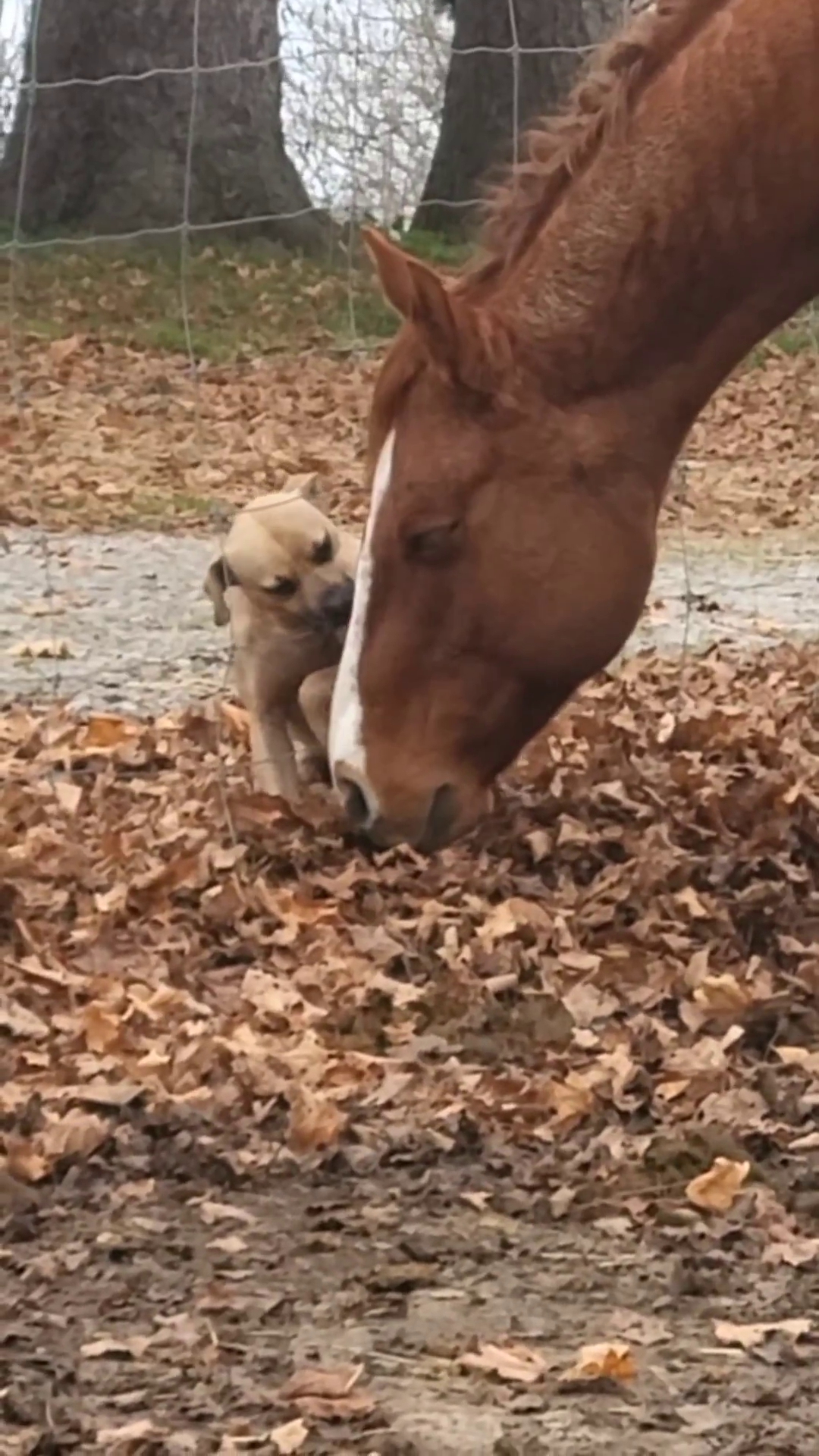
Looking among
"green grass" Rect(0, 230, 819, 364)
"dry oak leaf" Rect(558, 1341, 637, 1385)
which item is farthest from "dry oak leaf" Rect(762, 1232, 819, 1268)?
"green grass" Rect(0, 230, 819, 364)

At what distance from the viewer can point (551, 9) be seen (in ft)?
29.7

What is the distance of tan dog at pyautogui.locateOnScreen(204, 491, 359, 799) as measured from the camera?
14.1 feet

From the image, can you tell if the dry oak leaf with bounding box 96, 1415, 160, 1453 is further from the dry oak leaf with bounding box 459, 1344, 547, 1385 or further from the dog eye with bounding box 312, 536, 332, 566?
the dog eye with bounding box 312, 536, 332, 566

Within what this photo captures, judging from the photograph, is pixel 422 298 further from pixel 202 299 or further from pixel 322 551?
pixel 202 299

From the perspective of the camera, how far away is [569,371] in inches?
118

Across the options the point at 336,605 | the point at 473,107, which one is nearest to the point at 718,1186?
the point at 336,605

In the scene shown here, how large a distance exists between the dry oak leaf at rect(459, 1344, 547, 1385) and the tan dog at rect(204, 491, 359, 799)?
211 cm

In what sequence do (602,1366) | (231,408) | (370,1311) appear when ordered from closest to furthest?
(602,1366) < (370,1311) < (231,408)

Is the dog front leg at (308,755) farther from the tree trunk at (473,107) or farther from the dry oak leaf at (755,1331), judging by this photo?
the tree trunk at (473,107)

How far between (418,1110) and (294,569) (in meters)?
1.53

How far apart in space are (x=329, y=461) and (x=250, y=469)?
0.38 m

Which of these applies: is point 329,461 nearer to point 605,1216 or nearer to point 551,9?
point 551,9

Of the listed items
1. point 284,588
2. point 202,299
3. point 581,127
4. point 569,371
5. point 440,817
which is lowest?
point 440,817

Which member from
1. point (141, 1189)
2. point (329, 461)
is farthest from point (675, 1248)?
point (329, 461)
